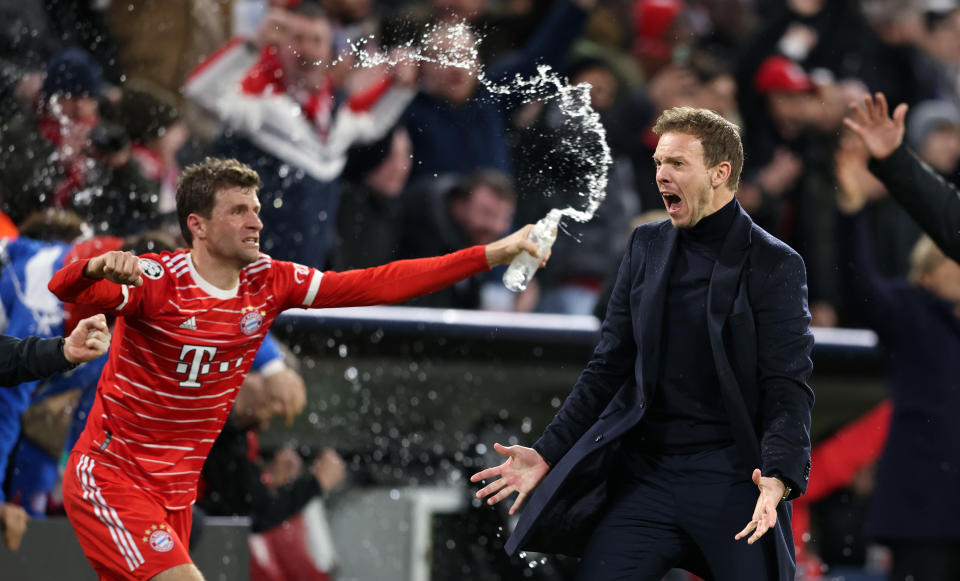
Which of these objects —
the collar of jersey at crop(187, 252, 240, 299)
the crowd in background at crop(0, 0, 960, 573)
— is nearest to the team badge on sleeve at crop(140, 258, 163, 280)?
the collar of jersey at crop(187, 252, 240, 299)

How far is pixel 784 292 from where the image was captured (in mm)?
4012

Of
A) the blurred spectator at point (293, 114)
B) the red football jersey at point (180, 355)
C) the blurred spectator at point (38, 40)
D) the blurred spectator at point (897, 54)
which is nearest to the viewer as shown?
the red football jersey at point (180, 355)

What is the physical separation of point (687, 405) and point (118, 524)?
1.84 metres

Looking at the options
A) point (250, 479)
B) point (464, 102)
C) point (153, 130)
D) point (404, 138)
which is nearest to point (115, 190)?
point (153, 130)

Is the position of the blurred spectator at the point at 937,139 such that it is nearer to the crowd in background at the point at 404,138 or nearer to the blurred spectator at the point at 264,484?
the crowd in background at the point at 404,138

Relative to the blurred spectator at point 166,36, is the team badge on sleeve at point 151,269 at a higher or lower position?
higher

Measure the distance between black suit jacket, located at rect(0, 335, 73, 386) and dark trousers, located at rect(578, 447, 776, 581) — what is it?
1726 mm

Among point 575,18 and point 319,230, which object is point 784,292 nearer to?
point 319,230

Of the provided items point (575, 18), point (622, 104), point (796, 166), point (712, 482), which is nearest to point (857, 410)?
point (796, 166)

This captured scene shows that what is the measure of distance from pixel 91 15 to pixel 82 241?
177 cm

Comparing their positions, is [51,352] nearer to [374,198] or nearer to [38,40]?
[374,198]

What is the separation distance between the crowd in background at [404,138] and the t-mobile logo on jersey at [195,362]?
1551mm

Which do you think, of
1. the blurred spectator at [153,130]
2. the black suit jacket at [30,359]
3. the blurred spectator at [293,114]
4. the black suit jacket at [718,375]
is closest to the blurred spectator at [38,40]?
the blurred spectator at [153,130]

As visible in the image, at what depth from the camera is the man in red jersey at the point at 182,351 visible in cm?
439
